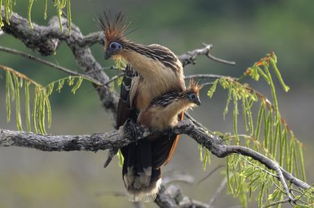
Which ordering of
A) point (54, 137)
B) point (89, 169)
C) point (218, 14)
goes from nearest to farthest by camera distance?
point (54, 137) → point (89, 169) → point (218, 14)

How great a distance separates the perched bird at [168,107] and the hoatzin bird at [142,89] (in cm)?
5

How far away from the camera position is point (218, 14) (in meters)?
19.0

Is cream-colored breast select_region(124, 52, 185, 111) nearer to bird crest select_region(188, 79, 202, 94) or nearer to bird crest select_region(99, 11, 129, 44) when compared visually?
bird crest select_region(99, 11, 129, 44)

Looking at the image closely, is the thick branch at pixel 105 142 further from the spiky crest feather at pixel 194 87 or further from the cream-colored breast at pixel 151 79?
the cream-colored breast at pixel 151 79

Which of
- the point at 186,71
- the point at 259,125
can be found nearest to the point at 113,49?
the point at 259,125

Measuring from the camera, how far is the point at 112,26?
12.7 feet

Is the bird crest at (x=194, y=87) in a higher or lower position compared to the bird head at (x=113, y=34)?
lower

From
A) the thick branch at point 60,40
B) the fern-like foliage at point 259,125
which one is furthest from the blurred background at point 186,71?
the fern-like foliage at point 259,125

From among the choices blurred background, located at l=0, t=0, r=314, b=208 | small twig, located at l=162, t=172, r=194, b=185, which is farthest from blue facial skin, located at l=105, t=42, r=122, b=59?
blurred background, located at l=0, t=0, r=314, b=208

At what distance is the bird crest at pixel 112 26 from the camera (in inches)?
151

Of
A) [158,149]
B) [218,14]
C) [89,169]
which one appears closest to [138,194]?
[158,149]

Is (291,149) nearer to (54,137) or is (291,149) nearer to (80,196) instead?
(54,137)

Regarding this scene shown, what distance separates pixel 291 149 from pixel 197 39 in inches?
538

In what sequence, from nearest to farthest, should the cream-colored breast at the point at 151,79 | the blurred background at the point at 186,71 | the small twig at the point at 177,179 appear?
the cream-colored breast at the point at 151,79
the small twig at the point at 177,179
the blurred background at the point at 186,71
